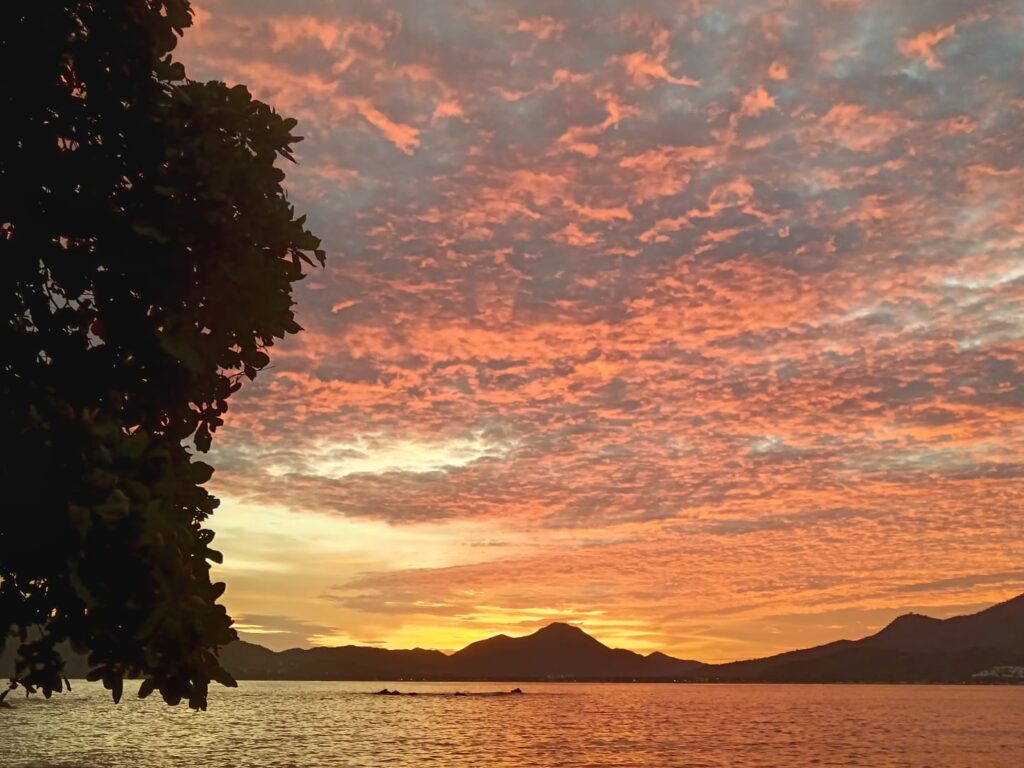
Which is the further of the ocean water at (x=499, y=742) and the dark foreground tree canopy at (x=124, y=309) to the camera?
the ocean water at (x=499, y=742)

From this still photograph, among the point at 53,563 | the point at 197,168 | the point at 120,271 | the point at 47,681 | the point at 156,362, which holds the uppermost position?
the point at 197,168

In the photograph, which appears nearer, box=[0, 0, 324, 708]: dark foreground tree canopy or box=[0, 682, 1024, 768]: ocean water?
box=[0, 0, 324, 708]: dark foreground tree canopy

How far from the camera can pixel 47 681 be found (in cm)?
1067

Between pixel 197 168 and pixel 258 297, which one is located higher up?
pixel 197 168

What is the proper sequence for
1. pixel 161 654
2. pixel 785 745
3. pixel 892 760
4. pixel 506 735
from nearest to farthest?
pixel 161 654, pixel 892 760, pixel 785 745, pixel 506 735

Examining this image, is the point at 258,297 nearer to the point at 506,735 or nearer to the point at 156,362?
the point at 156,362

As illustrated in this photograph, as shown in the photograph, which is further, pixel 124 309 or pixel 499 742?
pixel 499 742

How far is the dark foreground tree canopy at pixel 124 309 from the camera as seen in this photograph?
9.64 metres

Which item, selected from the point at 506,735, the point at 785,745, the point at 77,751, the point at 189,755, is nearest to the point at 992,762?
the point at 785,745

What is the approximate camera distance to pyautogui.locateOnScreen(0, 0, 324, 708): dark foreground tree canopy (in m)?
9.64

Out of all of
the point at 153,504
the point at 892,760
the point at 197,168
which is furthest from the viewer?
the point at 892,760

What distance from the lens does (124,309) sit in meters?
11.4

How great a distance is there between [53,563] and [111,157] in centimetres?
497

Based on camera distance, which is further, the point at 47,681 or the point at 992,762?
the point at 992,762
